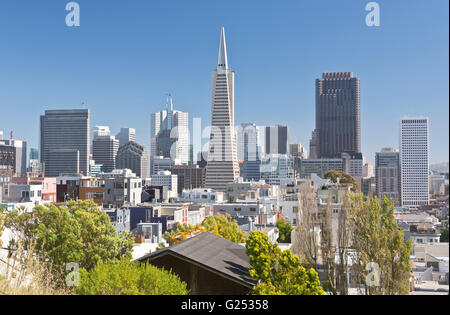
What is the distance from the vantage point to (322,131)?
70062 millimetres

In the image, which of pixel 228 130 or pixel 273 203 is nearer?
pixel 273 203

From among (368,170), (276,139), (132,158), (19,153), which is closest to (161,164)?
(132,158)

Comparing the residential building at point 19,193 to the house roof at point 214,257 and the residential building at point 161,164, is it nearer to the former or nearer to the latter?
the house roof at point 214,257

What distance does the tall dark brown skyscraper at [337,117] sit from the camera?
66.9 m

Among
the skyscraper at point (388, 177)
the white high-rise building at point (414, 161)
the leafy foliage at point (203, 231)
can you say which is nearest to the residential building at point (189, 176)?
the skyscraper at point (388, 177)

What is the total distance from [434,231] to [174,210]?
10479 mm

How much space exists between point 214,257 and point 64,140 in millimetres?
47541

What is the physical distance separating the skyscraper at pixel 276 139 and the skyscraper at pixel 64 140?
2489 cm

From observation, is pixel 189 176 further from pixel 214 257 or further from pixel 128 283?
pixel 128 283

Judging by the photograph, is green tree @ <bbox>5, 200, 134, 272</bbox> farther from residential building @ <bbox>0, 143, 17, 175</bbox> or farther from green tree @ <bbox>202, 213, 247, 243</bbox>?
residential building @ <bbox>0, 143, 17, 175</bbox>

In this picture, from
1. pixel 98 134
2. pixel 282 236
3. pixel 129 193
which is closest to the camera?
pixel 282 236

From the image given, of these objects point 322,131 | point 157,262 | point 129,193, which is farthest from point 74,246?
point 322,131
